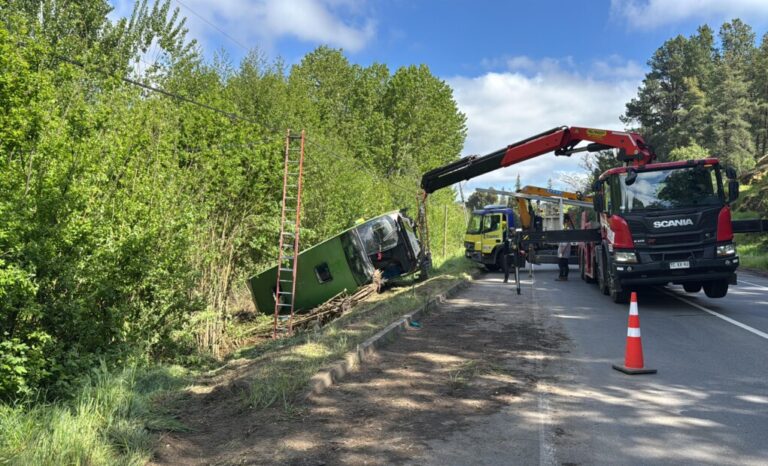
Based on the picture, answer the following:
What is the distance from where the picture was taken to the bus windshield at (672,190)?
11031 millimetres

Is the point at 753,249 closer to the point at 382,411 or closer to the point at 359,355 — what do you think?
the point at 359,355

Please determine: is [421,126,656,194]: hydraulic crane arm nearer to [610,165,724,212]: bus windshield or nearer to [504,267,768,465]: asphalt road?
[610,165,724,212]: bus windshield

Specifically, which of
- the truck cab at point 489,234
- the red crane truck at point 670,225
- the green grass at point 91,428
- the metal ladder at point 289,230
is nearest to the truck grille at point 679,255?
the red crane truck at point 670,225

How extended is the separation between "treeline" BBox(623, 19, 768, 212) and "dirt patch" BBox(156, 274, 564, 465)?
154ft

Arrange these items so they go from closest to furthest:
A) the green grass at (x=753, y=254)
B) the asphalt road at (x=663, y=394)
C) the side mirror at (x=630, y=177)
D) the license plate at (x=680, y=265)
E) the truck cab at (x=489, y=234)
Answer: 1. the asphalt road at (x=663, y=394)
2. the license plate at (x=680, y=265)
3. the side mirror at (x=630, y=177)
4. the truck cab at (x=489, y=234)
5. the green grass at (x=753, y=254)

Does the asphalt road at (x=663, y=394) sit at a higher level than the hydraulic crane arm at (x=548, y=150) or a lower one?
lower

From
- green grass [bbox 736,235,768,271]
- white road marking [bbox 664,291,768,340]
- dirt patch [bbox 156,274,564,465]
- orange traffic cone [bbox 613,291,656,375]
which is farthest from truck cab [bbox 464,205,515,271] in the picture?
orange traffic cone [bbox 613,291,656,375]

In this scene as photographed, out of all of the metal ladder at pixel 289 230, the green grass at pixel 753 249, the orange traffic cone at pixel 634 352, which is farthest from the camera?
the green grass at pixel 753 249

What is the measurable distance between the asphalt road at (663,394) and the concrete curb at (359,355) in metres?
2.02

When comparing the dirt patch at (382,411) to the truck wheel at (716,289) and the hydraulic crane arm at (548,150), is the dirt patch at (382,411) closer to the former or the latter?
the truck wheel at (716,289)

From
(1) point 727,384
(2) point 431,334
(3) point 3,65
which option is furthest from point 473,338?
(3) point 3,65

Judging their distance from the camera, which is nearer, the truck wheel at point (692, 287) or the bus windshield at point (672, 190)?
the bus windshield at point (672, 190)

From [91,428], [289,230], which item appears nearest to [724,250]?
[289,230]

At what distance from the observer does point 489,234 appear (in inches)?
884
